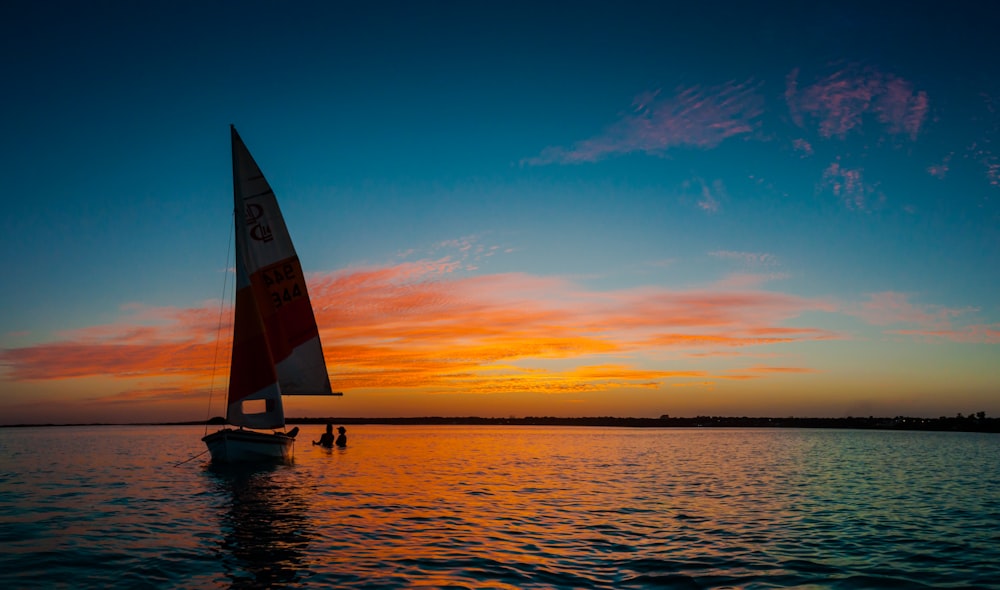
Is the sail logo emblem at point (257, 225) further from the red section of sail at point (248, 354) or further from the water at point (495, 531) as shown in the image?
the water at point (495, 531)

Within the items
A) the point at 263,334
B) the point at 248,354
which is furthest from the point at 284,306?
the point at 248,354

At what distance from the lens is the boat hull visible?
38562 millimetres

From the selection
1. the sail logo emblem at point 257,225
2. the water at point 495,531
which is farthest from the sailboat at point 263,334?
the water at point 495,531

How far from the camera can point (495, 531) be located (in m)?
20.0

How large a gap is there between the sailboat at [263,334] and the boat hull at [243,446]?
0.19 feet

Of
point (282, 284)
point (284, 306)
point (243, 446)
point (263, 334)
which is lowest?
point (243, 446)

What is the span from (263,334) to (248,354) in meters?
1.43

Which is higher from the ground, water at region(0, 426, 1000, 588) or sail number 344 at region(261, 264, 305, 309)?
sail number 344 at region(261, 264, 305, 309)

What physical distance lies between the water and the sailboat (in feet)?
8.67

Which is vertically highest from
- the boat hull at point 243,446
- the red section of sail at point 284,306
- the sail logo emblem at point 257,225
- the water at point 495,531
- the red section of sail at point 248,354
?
the sail logo emblem at point 257,225

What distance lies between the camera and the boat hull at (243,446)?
38562 mm

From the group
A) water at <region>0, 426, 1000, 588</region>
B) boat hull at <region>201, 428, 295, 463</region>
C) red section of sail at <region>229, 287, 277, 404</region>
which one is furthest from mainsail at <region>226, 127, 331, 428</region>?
water at <region>0, 426, 1000, 588</region>

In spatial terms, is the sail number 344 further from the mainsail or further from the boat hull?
the boat hull

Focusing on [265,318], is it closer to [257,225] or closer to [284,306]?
[284,306]
